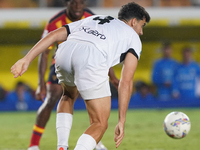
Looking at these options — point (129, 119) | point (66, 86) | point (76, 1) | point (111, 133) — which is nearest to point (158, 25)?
point (129, 119)

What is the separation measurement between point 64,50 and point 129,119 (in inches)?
253

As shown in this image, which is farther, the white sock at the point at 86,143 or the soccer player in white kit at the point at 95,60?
the soccer player in white kit at the point at 95,60

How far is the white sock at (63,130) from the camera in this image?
428 cm

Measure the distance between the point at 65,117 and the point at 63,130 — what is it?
139 mm

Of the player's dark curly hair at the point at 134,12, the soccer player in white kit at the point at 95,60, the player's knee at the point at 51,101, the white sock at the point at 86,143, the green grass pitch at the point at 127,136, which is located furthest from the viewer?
the green grass pitch at the point at 127,136

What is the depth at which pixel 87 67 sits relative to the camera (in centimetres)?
369

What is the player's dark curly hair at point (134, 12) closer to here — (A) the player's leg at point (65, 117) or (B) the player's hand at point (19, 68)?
(A) the player's leg at point (65, 117)

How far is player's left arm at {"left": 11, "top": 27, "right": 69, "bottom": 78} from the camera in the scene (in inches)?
136

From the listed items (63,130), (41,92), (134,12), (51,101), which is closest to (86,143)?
(63,130)

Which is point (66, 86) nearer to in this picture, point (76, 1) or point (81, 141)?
point (81, 141)

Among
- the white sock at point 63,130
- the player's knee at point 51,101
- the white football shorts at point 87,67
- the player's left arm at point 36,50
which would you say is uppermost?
the player's left arm at point 36,50

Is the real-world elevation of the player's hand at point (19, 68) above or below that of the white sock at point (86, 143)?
above

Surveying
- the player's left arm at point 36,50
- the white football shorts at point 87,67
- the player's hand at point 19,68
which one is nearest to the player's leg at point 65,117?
the white football shorts at point 87,67

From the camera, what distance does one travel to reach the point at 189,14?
44.5ft
